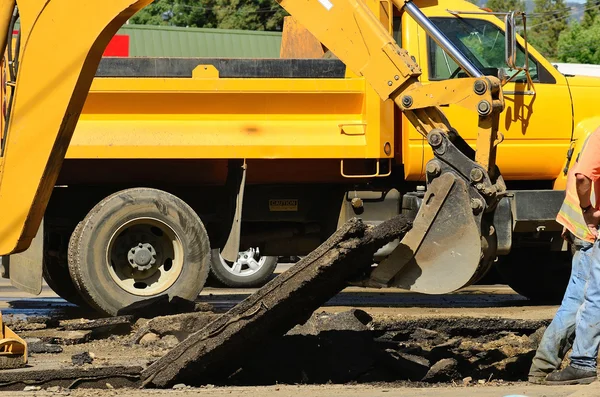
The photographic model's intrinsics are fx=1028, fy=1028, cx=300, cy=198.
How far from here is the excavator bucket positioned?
6.56m

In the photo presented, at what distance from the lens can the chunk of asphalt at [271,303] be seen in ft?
21.4

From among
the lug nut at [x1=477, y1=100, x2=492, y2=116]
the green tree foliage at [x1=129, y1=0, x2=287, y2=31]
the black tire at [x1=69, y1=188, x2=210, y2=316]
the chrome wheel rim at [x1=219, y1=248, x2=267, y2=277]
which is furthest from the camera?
the green tree foliage at [x1=129, y1=0, x2=287, y2=31]

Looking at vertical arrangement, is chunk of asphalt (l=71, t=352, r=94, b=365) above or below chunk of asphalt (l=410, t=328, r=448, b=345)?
above

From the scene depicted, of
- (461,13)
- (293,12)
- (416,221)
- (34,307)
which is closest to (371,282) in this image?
(416,221)

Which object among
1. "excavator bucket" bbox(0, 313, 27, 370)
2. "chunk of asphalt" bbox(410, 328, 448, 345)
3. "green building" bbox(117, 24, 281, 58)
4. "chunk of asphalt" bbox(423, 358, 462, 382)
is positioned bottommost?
"chunk of asphalt" bbox(410, 328, 448, 345)

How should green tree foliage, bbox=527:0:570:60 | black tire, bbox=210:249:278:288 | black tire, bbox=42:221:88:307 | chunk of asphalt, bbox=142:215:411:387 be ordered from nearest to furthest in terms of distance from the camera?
chunk of asphalt, bbox=142:215:411:387 → black tire, bbox=42:221:88:307 → black tire, bbox=210:249:278:288 → green tree foliage, bbox=527:0:570:60

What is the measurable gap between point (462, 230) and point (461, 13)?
402cm

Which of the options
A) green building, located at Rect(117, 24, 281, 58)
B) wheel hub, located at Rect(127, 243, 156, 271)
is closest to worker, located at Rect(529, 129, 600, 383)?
wheel hub, located at Rect(127, 243, 156, 271)

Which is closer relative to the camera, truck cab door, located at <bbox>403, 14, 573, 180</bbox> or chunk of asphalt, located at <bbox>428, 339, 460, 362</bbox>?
chunk of asphalt, located at <bbox>428, 339, 460, 362</bbox>

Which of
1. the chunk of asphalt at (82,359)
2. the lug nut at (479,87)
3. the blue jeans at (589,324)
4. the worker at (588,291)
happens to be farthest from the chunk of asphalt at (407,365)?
the chunk of asphalt at (82,359)

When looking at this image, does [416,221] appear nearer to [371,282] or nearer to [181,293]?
[371,282]

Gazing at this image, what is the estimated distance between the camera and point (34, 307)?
35.8 feet

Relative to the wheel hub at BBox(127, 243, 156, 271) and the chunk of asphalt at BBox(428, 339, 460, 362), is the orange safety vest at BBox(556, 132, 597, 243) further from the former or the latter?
the wheel hub at BBox(127, 243, 156, 271)

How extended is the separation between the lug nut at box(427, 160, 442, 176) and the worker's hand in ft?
3.30
